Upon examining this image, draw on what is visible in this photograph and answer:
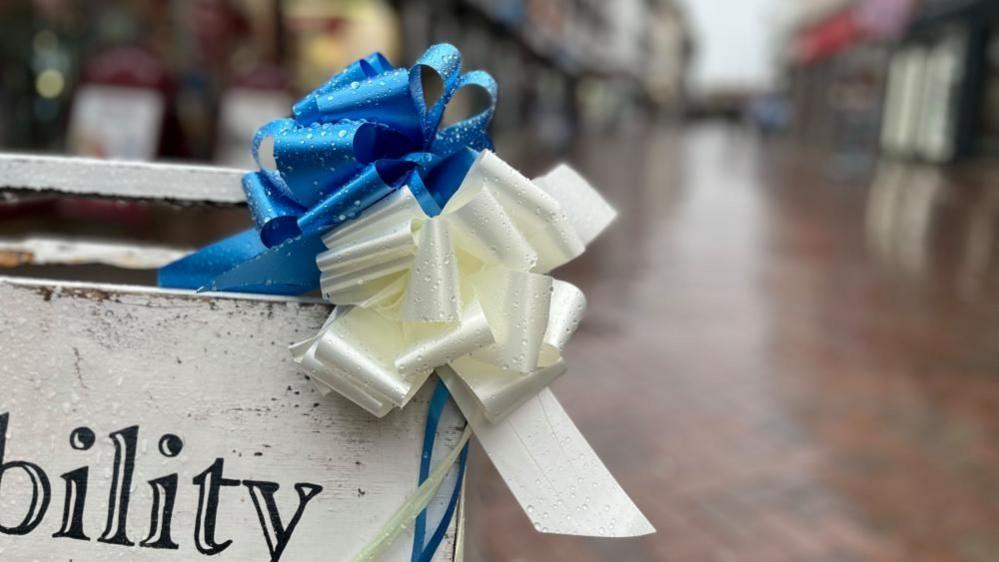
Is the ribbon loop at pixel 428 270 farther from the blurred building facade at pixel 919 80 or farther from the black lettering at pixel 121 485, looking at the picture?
the blurred building facade at pixel 919 80

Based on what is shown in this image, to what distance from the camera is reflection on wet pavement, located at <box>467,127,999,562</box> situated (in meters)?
2.83

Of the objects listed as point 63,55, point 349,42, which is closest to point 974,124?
point 349,42

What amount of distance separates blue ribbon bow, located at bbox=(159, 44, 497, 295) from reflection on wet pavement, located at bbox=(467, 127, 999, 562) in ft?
3.50

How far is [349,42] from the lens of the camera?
12500 mm

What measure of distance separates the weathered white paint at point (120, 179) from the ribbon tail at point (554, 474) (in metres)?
0.51

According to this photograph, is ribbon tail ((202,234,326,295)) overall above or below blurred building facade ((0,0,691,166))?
below

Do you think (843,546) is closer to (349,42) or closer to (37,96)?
(37,96)

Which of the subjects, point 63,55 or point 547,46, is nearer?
point 63,55

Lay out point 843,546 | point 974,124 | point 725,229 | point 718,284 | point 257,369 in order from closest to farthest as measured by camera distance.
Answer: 1. point 257,369
2. point 843,546
3. point 718,284
4. point 725,229
5. point 974,124

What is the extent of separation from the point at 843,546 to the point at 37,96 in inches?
315

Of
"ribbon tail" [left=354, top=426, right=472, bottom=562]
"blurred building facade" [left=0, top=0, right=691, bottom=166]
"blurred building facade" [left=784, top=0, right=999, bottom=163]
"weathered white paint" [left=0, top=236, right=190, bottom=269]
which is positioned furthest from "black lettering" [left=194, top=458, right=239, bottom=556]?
"blurred building facade" [left=784, top=0, right=999, bottom=163]

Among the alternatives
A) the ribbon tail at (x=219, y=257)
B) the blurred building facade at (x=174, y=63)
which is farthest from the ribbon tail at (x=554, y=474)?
the blurred building facade at (x=174, y=63)

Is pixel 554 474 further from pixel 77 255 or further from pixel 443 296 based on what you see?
pixel 77 255

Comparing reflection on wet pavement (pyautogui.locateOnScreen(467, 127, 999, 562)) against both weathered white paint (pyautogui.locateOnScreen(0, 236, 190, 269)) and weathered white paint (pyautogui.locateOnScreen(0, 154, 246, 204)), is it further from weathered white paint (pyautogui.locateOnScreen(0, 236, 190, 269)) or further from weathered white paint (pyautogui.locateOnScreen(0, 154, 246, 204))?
weathered white paint (pyautogui.locateOnScreen(0, 154, 246, 204))
